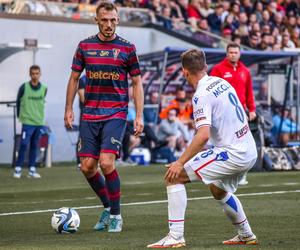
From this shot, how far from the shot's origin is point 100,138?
11406mm

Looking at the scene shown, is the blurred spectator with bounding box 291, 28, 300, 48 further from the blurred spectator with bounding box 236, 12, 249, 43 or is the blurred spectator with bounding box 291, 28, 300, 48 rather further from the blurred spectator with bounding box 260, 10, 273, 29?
the blurred spectator with bounding box 236, 12, 249, 43

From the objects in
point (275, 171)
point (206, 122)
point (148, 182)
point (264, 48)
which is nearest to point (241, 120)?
point (206, 122)

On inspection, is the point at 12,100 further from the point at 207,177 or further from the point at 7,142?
the point at 207,177

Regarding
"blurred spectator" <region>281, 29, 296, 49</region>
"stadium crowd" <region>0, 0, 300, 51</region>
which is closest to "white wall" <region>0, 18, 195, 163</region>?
"stadium crowd" <region>0, 0, 300, 51</region>

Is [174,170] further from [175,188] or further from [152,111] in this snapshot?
[152,111]

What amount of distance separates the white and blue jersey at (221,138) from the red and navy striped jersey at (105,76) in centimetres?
203

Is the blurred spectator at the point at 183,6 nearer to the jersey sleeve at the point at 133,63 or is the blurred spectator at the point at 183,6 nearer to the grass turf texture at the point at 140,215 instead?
the grass turf texture at the point at 140,215

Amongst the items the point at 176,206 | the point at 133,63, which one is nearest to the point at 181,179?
the point at 176,206

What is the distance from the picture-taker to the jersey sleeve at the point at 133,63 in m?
11.6

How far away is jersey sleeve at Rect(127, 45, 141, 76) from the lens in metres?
11.6

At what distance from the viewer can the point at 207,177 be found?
9.51 metres

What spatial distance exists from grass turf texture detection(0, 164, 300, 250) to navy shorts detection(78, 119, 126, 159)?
0.79 m

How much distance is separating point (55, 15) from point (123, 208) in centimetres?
1537

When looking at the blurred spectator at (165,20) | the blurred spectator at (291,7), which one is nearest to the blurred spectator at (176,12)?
the blurred spectator at (165,20)
